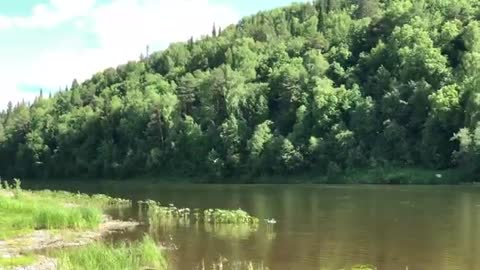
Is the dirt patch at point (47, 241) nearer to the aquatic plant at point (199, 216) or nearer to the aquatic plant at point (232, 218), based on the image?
the aquatic plant at point (199, 216)

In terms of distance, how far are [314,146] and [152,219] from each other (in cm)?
8343

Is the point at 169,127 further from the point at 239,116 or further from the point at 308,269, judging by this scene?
the point at 308,269

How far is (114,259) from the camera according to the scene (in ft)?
107

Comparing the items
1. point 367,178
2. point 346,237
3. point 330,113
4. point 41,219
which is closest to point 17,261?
point 41,219

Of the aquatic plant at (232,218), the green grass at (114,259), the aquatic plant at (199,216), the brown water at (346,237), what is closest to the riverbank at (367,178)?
the brown water at (346,237)

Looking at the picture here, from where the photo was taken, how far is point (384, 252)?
39062 millimetres

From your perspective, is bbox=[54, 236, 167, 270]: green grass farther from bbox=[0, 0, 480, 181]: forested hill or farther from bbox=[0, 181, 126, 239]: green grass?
bbox=[0, 0, 480, 181]: forested hill

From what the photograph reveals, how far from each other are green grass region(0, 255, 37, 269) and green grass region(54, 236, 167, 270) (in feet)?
9.36

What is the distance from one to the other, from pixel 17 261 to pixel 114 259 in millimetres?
6978

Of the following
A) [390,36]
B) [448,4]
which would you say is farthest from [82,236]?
[448,4]

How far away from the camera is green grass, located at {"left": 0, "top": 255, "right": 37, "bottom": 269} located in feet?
115

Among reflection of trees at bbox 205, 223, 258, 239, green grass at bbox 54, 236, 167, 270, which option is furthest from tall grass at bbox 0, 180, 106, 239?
green grass at bbox 54, 236, 167, 270

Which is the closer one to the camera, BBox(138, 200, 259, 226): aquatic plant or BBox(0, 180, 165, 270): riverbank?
BBox(0, 180, 165, 270): riverbank

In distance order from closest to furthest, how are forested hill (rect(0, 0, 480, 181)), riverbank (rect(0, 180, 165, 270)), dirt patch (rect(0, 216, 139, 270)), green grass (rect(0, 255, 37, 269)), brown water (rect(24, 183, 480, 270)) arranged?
riverbank (rect(0, 180, 165, 270)) → green grass (rect(0, 255, 37, 269)) → brown water (rect(24, 183, 480, 270)) → dirt patch (rect(0, 216, 139, 270)) → forested hill (rect(0, 0, 480, 181))
